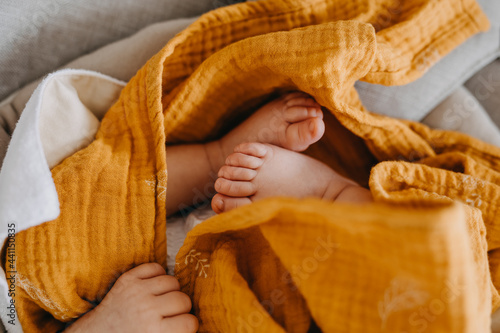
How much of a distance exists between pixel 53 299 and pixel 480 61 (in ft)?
3.35

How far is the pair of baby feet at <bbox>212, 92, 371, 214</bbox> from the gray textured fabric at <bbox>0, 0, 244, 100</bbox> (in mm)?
456

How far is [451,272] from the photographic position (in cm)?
39

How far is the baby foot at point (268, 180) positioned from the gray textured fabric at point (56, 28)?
483 millimetres

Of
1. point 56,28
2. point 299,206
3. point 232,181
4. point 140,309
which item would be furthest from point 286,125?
point 56,28

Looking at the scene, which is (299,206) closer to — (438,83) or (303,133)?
(303,133)

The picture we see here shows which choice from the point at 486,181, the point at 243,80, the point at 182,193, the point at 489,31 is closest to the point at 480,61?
the point at 489,31

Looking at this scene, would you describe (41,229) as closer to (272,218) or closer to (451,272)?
(272,218)

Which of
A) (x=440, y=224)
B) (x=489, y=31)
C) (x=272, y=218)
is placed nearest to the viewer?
(x=440, y=224)

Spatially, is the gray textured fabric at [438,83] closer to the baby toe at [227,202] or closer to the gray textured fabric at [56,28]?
the baby toe at [227,202]

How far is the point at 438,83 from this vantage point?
2.70ft

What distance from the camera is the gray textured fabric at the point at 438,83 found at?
80cm

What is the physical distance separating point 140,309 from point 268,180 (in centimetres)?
29

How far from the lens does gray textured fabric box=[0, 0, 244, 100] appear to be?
74 cm

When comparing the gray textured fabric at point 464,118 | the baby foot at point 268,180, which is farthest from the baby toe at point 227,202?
the gray textured fabric at point 464,118
